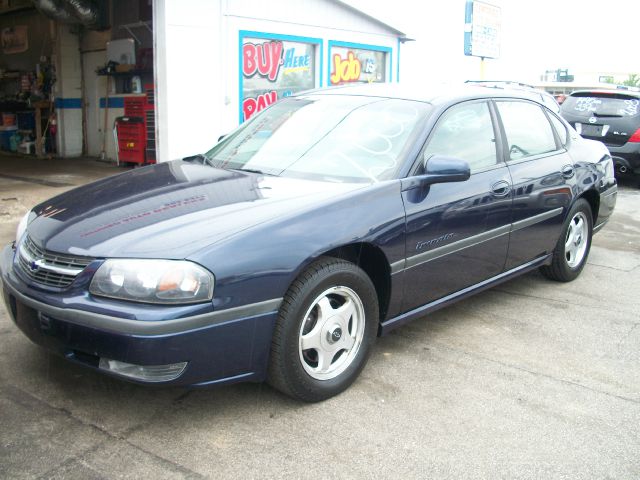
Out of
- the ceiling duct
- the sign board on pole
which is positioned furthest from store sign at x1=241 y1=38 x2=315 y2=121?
the sign board on pole

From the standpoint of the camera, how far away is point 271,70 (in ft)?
32.4

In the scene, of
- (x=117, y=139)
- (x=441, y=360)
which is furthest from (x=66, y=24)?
(x=441, y=360)

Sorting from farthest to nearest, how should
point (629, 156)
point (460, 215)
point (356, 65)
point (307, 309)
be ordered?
point (356, 65)
point (629, 156)
point (460, 215)
point (307, 309)

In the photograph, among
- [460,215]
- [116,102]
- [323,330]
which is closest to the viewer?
[323,330]

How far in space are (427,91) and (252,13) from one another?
18.7ft

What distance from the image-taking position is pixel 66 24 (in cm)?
1294

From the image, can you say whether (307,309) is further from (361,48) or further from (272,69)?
(361,48)

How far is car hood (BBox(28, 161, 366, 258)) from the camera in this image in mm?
2822

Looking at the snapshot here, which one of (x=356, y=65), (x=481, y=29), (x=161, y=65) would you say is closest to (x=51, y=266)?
(x=161, y=65)

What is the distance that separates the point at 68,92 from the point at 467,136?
11.3 metres

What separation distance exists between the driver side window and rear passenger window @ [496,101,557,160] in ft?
0.72

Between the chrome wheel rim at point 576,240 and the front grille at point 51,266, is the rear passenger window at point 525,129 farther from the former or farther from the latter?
the front grille at point 51,266

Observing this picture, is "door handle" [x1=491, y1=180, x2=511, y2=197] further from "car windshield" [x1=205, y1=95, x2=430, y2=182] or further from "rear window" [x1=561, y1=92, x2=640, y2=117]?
"rear window" [x1=561, y1=92, x2=640, y2=117]

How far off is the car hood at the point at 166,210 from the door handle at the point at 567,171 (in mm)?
2189
